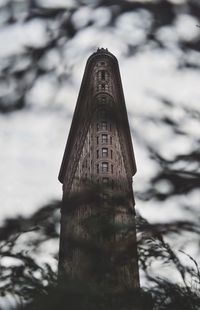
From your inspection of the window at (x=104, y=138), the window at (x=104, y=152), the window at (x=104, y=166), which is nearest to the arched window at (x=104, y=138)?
the window at (x=104, y=138)

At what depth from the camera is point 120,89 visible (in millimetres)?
73688

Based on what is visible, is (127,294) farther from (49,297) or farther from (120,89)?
(120,89)

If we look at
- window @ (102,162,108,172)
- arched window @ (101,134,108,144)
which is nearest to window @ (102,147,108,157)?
arched window @ (101,134,108,144)

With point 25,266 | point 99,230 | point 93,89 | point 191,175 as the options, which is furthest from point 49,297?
point 93,89

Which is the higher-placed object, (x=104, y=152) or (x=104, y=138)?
(x=104, y=138)

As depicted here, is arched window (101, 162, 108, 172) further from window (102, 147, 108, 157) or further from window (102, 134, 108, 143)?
window (102, 134, 108, 143)

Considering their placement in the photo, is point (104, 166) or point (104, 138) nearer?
point (104, 166)

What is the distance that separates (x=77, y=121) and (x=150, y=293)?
7456 centimetres

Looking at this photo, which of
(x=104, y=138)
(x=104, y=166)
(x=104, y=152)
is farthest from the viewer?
(x=104, y=138)

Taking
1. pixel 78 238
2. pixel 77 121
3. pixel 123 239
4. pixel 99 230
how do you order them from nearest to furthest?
pixel 123 239 → pixel 99 230 → pixel 78 238 → pixel 77 121

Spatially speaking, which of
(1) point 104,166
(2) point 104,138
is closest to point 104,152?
(2) point 104,138

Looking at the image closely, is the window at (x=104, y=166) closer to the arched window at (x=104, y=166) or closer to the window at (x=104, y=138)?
the arched window at (x=104, y=166)

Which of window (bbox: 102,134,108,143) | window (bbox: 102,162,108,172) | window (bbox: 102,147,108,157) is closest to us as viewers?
window (bbox: 102,162,108,172)

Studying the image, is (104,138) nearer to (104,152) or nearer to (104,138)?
(104,138)
